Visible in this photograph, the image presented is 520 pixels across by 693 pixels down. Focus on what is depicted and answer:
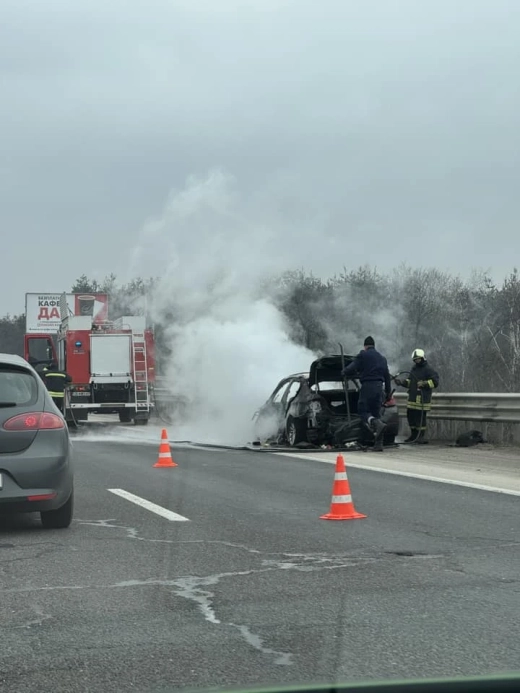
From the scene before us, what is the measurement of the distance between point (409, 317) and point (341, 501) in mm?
34468

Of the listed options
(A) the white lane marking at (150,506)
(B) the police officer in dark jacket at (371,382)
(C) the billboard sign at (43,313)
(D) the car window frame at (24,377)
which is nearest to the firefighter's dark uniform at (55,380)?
(B) the police officer in dark jacket at (371,382)

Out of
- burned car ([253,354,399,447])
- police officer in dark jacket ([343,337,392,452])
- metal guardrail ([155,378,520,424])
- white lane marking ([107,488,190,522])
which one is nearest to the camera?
white lane marking ([107,488,190,522])

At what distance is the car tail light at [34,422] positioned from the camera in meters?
8.36

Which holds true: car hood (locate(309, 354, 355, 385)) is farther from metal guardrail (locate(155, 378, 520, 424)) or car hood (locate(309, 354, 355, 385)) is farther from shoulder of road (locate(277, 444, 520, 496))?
metal guardrail (locate(155, 378, 520, 424))

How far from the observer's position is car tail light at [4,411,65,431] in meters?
8.36

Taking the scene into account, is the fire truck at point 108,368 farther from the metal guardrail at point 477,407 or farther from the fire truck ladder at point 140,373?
the metal guardrail at point 477,407

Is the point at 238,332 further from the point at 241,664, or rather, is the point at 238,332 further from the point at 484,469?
the point at 241,664

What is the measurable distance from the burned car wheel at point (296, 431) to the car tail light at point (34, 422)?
902cm

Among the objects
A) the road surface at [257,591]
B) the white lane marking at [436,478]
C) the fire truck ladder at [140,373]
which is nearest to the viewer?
the road surface at [257,591]

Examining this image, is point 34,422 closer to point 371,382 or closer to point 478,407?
point 371,382

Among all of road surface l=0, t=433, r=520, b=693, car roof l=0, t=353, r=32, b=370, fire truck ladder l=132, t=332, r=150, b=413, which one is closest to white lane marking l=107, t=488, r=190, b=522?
road surface l=0, t=433, r=520, b=693

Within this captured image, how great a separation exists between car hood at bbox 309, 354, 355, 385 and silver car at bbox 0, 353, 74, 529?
29.0ft

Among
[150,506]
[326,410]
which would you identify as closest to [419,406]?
[326,410]

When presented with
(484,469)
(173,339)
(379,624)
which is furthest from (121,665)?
(173,339)
